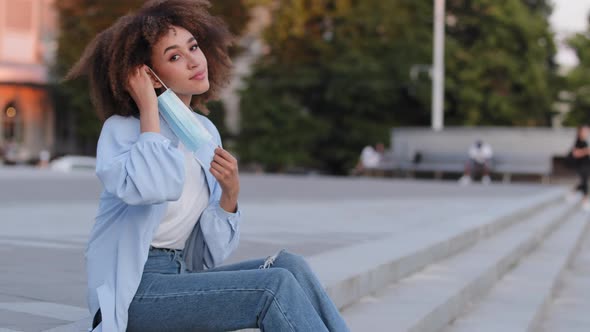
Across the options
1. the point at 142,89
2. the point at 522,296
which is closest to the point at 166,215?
the point at 142,89

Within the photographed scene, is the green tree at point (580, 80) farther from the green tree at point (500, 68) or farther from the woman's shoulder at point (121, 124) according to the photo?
the woman's shoulder at point (121, 124)

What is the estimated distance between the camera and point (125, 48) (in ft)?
10.5

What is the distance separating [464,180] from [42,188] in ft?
44.7

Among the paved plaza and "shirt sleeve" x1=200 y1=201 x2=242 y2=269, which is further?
the paved plaza

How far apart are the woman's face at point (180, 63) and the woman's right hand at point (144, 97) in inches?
3.4

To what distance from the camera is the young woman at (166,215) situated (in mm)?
2969

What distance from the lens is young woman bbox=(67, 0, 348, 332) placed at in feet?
9.74

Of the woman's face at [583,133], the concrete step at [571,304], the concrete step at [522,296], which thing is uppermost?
the woman's face at [583,133]

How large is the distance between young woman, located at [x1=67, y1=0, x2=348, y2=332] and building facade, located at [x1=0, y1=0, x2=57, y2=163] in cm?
4659

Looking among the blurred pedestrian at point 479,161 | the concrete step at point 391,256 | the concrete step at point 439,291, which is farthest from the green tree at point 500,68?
the concrete step at point 439,291

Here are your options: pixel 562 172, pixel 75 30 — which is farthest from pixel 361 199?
pixel 75 30

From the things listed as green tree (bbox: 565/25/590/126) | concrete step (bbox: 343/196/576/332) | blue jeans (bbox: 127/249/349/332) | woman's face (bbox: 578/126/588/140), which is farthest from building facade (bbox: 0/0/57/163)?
blue jeans (bbox: 127/249/349/332)

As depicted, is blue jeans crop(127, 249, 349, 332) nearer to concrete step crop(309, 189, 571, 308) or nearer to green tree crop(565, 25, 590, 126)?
concrete step crop(309, 189, 571, 308)

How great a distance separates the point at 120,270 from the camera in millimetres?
2990
